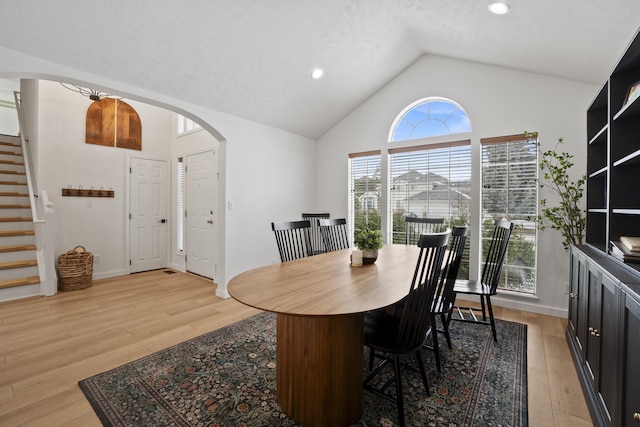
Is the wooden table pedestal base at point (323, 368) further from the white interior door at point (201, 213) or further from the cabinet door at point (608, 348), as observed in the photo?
the white interior door at point (201, 213)

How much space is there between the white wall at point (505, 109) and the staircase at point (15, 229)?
4.97m

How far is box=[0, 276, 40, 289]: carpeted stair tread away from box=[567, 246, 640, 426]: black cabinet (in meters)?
5.60

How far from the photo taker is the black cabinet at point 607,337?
1194 mm

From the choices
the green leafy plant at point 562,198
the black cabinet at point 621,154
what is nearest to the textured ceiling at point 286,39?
the black cabinet at point 621,154

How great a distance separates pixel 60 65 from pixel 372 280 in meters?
3.15

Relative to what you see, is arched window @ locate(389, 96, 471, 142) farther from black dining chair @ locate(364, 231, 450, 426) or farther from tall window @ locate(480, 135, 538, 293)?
black dining chair @ locate(364, 231, 450, 426)

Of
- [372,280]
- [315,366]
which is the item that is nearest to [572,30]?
[372,280]

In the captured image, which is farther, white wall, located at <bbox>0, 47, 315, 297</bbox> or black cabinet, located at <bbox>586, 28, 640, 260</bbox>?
white wall, located at <bbox>0, 47, 315, 297</bbox>

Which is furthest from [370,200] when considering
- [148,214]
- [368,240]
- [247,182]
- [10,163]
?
[10,163]

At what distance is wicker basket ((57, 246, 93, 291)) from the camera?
13.3 ft

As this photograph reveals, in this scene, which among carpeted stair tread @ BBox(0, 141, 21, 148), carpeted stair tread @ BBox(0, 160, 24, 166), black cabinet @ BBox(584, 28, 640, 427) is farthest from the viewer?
carpeted stair tread @ BBox(0, 141, 21, 148)

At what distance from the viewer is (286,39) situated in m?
3.04

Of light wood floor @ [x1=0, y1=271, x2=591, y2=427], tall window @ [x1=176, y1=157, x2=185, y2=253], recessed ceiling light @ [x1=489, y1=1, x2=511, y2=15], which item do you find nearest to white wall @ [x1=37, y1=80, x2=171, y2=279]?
tall window @ [x1=176, y1=157, x2=185, y2=253]

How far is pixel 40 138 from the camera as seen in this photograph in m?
4.30
